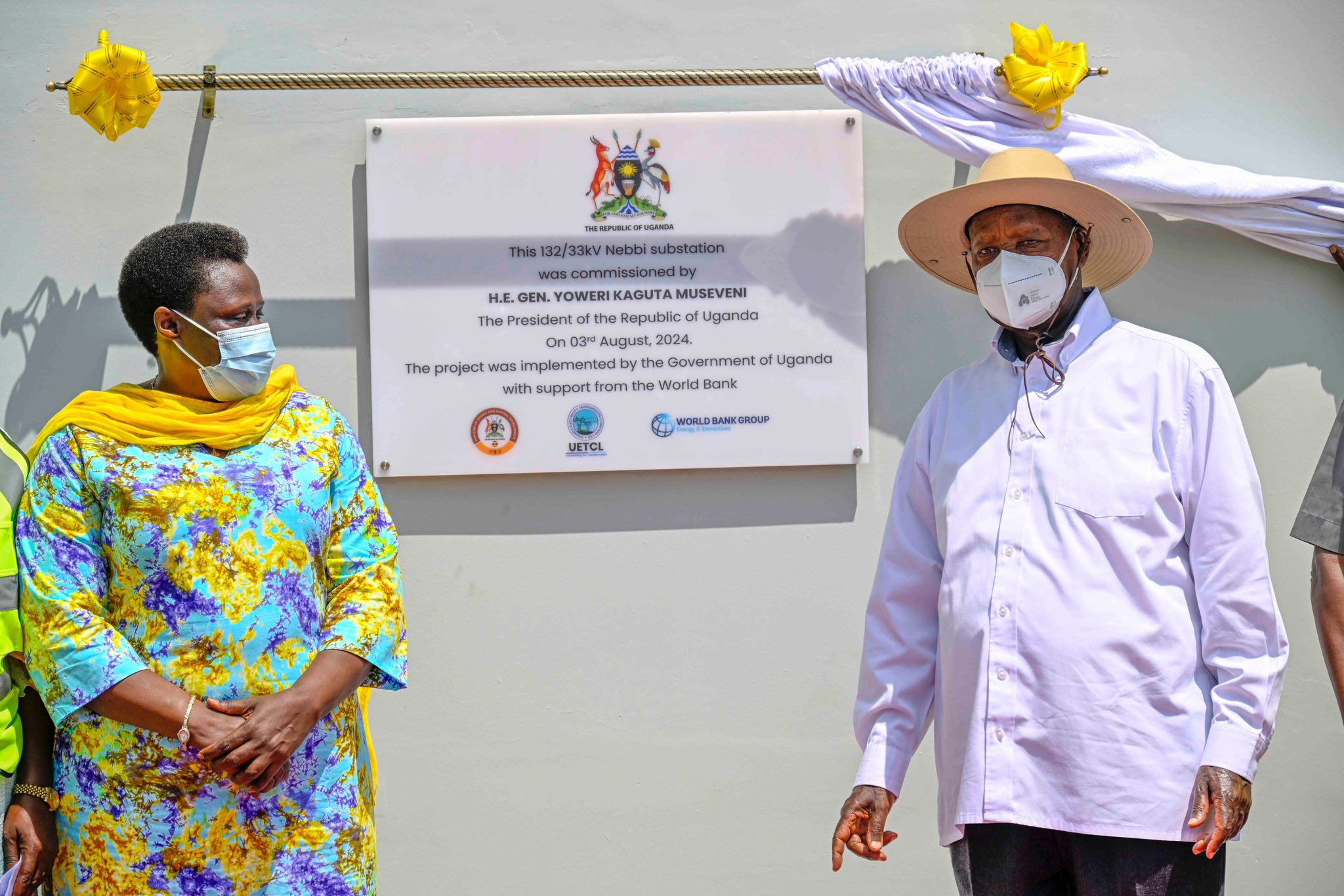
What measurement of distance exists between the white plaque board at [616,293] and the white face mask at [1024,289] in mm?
1189

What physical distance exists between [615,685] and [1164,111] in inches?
86.3

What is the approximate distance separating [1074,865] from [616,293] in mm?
1925

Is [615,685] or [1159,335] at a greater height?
[1159,335]

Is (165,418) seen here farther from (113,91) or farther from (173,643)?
(113,91)

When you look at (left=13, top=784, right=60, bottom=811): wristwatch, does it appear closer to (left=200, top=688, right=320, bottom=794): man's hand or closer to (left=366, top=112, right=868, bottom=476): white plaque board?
(left=200, top=688, right=320, bottom=794): man's hand

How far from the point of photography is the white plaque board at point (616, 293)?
135 inches

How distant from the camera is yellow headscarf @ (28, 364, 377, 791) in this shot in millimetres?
2277

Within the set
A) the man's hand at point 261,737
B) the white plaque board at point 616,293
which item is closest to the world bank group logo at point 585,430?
the white plaque board at point 616,293

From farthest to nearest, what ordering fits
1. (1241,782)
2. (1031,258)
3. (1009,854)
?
(1031,258) < (1009,854) < (1241,782)

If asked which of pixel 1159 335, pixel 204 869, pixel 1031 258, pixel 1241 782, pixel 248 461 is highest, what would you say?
pixel 1031 258

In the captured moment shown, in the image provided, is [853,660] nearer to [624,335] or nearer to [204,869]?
[624,335]

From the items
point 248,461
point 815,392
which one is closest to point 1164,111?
point 815,392

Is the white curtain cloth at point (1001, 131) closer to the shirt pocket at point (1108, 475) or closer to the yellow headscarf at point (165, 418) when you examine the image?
the shirt pocket at point (1108, 475)

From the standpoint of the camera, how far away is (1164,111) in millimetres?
3551
